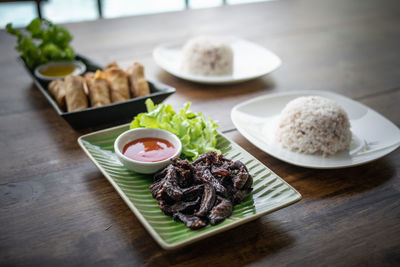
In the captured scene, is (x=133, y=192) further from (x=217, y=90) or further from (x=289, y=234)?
(x=217, y=90)

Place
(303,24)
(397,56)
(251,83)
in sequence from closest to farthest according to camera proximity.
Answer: (251,83) < (397,56) < (303,24)

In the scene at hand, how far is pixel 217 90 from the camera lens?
8.32 feet

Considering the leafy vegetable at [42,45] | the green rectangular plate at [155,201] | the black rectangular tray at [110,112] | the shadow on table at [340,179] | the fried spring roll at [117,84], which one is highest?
the leafy vegetable at [42,45]

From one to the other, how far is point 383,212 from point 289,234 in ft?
1.40

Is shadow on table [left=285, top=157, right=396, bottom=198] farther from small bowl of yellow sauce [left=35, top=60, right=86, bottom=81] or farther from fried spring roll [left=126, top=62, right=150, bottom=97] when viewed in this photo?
small bowl of yellow sauce [left=35, top=60, right=86, bottom=81]

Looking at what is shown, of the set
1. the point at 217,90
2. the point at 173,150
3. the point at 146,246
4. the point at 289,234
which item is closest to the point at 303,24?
the point at 217,90

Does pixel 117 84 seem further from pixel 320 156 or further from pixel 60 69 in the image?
pixel 320 156

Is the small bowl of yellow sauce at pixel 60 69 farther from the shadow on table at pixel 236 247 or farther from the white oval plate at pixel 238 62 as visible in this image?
the shadow on table at pixel 236 247

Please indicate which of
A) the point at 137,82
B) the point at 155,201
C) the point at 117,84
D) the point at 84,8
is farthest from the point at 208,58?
the point at 84,8

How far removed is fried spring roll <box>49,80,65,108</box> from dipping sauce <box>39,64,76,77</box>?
0.28m

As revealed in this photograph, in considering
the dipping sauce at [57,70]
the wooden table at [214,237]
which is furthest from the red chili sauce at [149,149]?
the dipping sauce at [57,70]

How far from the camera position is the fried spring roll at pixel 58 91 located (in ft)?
6.91

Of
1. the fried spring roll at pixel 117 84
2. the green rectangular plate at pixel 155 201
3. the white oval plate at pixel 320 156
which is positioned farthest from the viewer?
the fried spring roll at pixel 117 84

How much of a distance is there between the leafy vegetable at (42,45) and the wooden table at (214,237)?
0.17 metres
